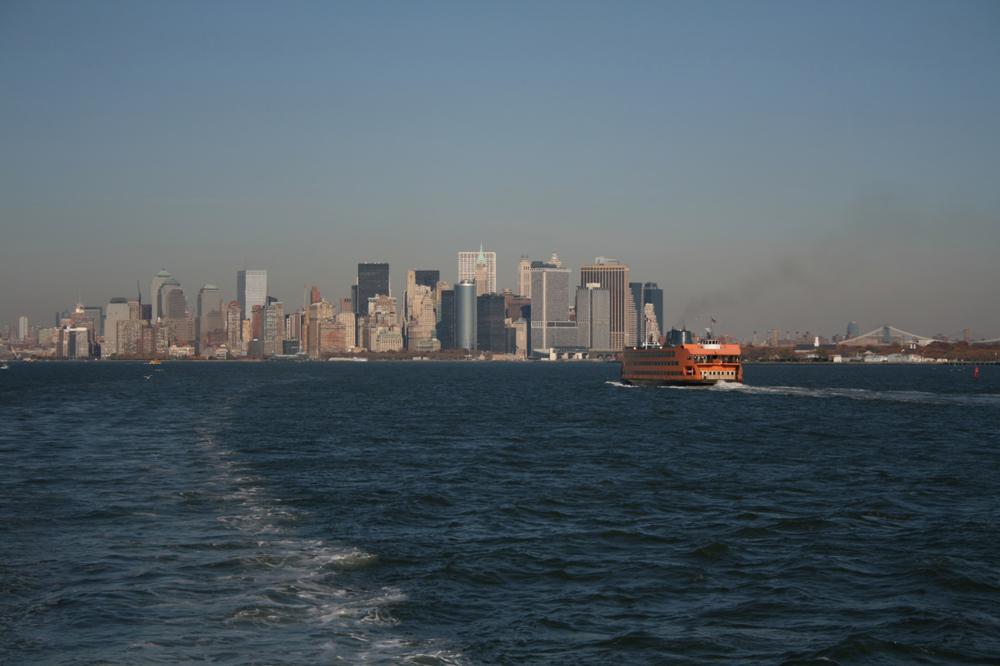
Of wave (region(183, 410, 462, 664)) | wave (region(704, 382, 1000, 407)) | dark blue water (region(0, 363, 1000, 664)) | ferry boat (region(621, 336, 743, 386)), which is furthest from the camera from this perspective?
ferry boat (region(621, 336, 743, 386))

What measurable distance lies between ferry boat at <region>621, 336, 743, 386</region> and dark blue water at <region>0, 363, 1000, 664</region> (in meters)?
71.6

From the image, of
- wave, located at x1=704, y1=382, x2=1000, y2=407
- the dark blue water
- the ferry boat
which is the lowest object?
the dark blue water

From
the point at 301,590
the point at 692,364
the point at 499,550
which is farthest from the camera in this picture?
the point at 692,364

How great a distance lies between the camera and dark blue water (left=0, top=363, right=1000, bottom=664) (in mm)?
21484

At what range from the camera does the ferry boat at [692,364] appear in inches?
5492

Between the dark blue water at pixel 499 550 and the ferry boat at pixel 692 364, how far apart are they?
71.6m

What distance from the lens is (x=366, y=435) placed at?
234ft

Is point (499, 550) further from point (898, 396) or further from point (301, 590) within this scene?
point (898, 396)

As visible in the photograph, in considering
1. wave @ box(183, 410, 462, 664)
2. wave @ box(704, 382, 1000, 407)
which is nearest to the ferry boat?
wave @ box(704, 382, 1000, 407)

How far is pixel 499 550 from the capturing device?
30.8 m

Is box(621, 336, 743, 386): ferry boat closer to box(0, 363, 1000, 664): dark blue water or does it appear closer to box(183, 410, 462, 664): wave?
box(0, 363, 1000, 664): dark blue water

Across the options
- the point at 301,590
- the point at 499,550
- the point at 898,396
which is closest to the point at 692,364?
the point at 898,396

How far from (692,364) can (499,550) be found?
110 m

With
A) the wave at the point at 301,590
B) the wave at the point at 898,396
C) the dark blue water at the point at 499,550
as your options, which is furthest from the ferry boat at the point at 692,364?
the wave at the point at 301,590
